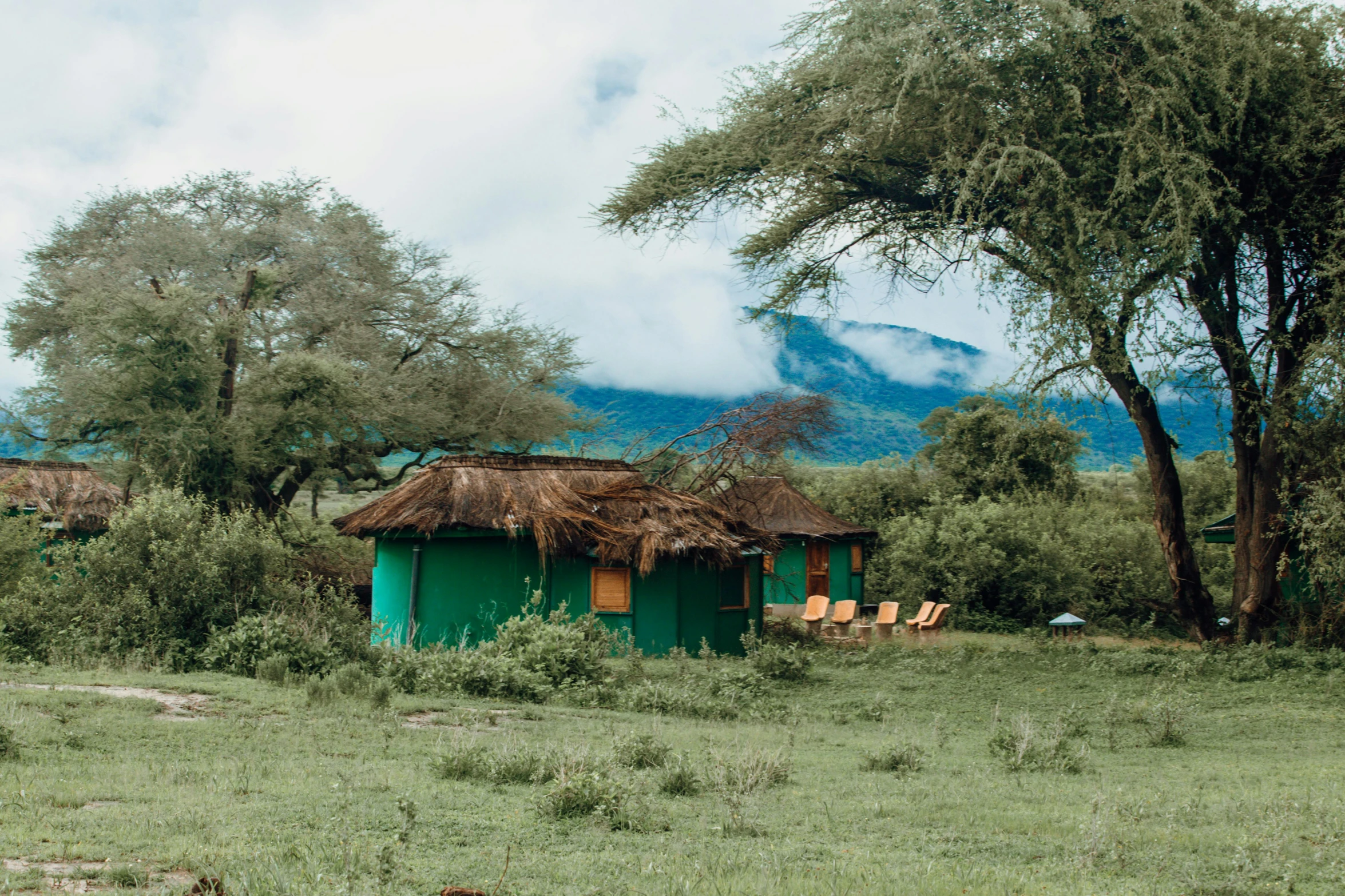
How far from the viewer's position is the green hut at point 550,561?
16.7 m

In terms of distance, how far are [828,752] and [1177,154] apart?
954 cm

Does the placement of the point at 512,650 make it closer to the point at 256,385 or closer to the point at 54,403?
the point at 256,385

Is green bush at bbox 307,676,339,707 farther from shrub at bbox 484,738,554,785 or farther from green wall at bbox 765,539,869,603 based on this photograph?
green wall at bbox 765,539,869,603

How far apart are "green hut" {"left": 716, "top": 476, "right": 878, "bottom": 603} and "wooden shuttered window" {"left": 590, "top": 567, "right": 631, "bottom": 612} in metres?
8.52

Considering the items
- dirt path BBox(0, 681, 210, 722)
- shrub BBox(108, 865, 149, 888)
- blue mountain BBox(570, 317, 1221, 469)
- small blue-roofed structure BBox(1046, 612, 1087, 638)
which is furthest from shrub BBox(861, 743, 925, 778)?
blue mountain BBox(570, 317, 1221, 469)

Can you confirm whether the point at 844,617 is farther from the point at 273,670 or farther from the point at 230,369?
the point at 230,369

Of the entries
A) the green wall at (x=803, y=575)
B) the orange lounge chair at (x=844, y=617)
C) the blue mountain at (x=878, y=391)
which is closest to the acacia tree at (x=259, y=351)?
the green wall at (x=803, y=575)

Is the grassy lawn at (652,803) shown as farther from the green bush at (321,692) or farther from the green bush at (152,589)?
the green bush at (152,589)

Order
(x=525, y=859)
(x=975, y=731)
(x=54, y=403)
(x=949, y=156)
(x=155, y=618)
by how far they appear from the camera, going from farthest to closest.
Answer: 1. (x=54, y=403)
2. (x=949, y=156)
3. (x=155, y=618)
4. (x=975, y=731)
5. (x=525, y=859)

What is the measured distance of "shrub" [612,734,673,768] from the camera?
7.05 meters

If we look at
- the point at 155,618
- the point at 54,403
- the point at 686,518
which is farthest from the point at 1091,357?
the point at 54,403

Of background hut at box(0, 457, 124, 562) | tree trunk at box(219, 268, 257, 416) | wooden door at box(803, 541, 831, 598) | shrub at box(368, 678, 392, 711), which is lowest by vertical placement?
shrub at box(368, 678, 392, 711)

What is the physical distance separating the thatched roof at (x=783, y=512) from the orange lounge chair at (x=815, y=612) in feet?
10.3

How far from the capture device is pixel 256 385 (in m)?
24.0
